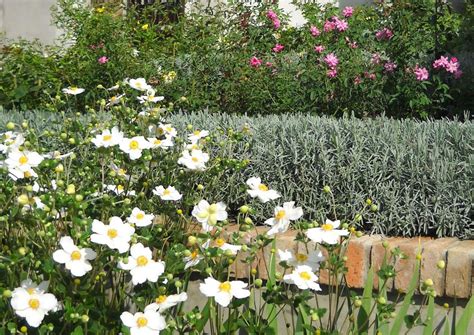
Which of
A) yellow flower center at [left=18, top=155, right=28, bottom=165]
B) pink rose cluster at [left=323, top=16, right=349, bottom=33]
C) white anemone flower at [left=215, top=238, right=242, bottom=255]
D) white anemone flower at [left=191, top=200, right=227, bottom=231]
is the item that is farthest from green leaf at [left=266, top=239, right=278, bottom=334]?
pink rose cluster at [left=323, top=16, right=349, bottom=33]

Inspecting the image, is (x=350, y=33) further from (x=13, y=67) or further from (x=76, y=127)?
→ (x=76, y=127)

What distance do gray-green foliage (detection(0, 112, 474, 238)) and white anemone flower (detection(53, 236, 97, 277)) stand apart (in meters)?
0.94

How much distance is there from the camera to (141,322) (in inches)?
84.7

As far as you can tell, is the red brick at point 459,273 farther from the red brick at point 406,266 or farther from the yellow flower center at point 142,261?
the yellow flower center at point 142,261

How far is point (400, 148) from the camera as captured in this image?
122 inches

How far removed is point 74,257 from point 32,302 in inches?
7.1

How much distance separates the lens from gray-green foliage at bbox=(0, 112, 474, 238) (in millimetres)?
2963

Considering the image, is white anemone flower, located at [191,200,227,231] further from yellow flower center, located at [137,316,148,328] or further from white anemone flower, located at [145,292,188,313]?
yellow flower center, located at [137,316,148,328]

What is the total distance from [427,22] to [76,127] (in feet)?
9.74

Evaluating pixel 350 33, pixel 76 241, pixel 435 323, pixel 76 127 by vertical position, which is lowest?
pixel 435 323

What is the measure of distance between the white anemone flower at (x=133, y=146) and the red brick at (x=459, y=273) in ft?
3.87

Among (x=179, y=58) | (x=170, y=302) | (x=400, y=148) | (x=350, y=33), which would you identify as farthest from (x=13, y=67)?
(x=170, y=302)

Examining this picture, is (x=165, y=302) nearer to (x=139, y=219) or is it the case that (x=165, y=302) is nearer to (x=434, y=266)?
(x=139, y=219)

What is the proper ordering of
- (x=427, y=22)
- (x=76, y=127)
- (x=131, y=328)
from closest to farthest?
(x=131, y=328) → (x=76, y=127) → (x=427, y=22)
